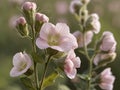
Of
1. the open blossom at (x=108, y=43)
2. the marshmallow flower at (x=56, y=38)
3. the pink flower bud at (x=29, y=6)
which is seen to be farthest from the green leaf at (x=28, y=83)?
the open blossom at (x=108, y=43)

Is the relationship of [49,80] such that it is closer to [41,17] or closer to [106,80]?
[41,17]

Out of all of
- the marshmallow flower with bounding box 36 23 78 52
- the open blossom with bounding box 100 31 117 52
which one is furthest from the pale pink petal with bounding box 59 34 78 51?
the open blossom with bounding box 100 31 117 52

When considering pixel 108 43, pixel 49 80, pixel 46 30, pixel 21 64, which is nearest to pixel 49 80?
pixel 49 80

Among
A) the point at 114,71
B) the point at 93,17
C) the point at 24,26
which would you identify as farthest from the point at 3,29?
the point at 24,26

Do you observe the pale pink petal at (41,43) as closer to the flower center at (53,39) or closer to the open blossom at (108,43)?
the flower center at (53,39)

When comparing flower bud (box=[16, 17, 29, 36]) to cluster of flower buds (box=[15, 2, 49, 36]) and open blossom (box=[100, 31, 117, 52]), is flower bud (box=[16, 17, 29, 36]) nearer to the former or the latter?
cluster of flower buds (box=[15, 2, 49, 36])
